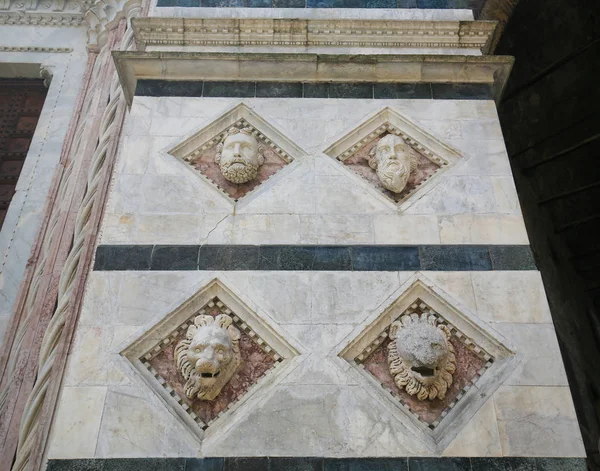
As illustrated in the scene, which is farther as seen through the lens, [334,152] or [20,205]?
[20,205]

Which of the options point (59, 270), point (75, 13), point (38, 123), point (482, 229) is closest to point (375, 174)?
point (482, 229)

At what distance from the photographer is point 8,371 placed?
486 centimetres

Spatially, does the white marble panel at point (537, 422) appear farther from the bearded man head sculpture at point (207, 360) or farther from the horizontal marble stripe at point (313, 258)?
the bearded man head sculpture at point (207, 360)

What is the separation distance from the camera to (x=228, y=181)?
455 centimetres

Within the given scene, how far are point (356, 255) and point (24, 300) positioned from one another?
2.96 meters

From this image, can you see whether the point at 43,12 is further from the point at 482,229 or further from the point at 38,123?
the point at 482,229

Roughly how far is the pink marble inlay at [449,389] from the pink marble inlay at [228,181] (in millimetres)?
1483

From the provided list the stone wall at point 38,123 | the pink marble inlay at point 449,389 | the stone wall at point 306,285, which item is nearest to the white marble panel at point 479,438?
the stone wall at point 306,285

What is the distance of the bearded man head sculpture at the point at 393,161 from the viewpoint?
4.46m

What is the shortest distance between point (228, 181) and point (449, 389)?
205cm

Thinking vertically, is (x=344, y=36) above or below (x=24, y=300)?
above

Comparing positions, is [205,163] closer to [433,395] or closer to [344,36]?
[344,36]

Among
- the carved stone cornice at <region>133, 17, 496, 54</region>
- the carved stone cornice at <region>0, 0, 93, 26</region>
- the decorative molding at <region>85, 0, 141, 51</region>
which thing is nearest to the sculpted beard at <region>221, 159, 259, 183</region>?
the carved stone cornice at <region>133, 17, 496, 54</region>

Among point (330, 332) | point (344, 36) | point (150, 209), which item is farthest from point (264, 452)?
point (344, 36)
